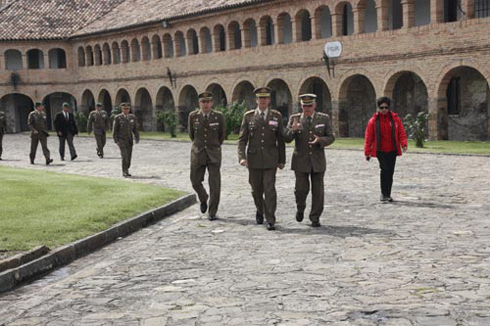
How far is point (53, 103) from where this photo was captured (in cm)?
4884

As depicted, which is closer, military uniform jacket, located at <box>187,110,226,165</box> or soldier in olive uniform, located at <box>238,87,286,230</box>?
soldier in olive uniform, located at <box>238,87,286,230</box>

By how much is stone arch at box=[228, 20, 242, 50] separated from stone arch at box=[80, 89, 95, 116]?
44.1 ft

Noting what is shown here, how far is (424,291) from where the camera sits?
6.04 meters

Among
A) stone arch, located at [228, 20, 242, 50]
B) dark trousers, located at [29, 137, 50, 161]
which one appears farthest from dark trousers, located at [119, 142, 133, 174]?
stone arch, located at [228, 20, 242, 50]

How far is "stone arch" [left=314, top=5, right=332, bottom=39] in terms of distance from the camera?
102 feet

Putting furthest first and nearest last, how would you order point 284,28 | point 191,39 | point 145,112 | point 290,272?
1. point 145,112
2. point 191,39
3. point 284,28
4. point 290,272

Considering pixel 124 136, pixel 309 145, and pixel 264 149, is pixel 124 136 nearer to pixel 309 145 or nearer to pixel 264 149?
pixel 264 149

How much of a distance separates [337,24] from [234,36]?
8.09 meters

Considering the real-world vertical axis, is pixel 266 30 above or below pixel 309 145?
above

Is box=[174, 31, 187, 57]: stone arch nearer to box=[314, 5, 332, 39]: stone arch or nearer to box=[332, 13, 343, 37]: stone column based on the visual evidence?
box=[314, 5, 332, 39]: stone arch

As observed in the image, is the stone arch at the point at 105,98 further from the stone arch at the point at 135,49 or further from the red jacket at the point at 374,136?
the red jacket at the point at 374,136

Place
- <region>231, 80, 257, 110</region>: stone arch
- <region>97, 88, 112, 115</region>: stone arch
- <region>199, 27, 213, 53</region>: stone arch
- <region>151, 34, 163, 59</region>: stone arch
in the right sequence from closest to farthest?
1. <region>231, 80, 257, 110</region>: stone arch
2. <region>199, 27, 213, 53</region>: stone arch
3. <region>151, 34, 163, 59</region>: stone arch
4. <region>97, 88, 112, 115</region>: stone arch

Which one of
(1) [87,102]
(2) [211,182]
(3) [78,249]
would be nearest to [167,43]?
(1) [87,102]

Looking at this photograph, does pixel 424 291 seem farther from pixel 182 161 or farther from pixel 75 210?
pixel 182 161
